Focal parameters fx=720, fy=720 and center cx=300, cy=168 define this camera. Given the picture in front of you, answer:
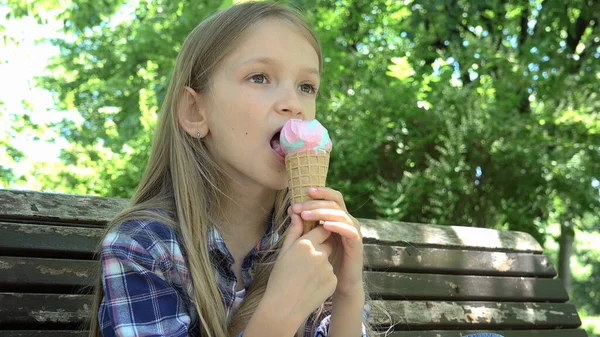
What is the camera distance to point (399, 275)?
9.12 feet

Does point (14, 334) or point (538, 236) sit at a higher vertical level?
point (14, 334)

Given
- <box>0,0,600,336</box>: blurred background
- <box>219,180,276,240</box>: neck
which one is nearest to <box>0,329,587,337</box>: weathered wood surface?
<box>219,180,276,240</box>: neck

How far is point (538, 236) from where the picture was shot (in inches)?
244

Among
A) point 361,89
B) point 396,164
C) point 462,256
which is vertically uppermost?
point 462,256

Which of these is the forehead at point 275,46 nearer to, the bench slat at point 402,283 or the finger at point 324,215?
the finger at point 324,215

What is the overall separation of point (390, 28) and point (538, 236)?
241cm

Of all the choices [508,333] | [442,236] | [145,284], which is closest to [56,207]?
[145,284]

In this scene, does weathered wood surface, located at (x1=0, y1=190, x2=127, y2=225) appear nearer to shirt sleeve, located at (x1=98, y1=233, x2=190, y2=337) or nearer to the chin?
shirt sleeve, located at (x1=98, y1=233, x2=190, y2=337)

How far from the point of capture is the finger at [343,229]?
173 centimetres

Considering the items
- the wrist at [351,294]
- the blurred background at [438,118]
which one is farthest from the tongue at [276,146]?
the blurred background at [438,118]

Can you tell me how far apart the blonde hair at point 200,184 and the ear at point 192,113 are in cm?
2

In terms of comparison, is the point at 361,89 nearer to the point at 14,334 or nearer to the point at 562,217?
the point at 562,217

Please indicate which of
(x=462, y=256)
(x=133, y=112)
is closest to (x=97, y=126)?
(x=133, y=112)

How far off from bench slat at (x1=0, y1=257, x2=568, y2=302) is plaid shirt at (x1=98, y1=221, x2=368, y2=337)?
0.40 m
